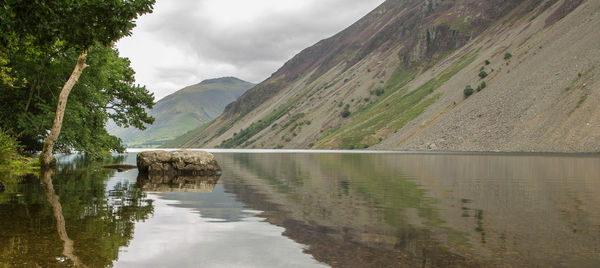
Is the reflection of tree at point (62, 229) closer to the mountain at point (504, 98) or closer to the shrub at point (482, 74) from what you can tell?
A: the mountain at point (504, 98)

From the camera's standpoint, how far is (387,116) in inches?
6501

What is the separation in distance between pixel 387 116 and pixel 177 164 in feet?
453

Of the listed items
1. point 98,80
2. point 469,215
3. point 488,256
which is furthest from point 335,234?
point 98,80

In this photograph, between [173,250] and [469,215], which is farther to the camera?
[469,215]

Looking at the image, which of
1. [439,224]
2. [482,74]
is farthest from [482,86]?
[439,224]

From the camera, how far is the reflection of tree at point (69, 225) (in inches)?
318

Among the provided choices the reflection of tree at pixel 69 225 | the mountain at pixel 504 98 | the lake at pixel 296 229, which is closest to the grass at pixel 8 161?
the lake at pixel 296 229

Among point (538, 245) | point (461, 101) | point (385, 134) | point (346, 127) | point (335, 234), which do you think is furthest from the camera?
point (346, 127)

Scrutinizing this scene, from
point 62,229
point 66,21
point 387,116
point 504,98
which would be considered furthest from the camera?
point 387,116

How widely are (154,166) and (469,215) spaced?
2672cm

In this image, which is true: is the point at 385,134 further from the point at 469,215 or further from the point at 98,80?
the point at 469,215

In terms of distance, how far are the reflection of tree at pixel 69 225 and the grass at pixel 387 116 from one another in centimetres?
13537

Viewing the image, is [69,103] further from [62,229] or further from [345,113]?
[345,113]

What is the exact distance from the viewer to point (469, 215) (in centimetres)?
1403
